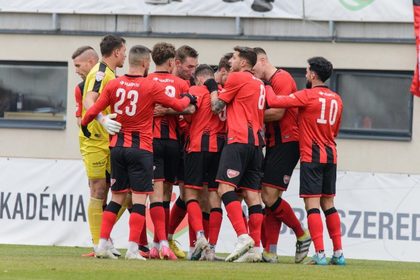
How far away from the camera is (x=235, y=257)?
1441cm

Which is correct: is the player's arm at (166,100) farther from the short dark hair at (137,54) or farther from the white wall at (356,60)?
the white wall at (356,60)

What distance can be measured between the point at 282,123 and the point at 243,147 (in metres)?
0.84

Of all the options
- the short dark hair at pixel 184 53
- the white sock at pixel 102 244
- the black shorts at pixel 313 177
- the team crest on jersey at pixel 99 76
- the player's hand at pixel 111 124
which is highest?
the short dark hair at pixel 184 53

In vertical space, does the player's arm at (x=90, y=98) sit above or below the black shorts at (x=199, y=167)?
above

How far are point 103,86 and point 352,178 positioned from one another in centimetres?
521

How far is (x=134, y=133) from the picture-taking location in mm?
14328

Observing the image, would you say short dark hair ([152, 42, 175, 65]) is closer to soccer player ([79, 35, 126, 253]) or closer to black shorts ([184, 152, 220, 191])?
soccer player ([79, 35, 126, 253])

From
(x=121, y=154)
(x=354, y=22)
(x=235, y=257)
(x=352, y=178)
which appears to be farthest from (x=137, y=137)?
(x=354, y=22)

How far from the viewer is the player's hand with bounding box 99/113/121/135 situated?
A: 14.1 m

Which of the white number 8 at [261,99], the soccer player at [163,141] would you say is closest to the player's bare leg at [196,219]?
the soccer player at [163,141]

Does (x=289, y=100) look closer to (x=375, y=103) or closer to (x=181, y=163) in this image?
(x=181, y=163)

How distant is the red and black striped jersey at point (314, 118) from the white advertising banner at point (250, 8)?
328 inches

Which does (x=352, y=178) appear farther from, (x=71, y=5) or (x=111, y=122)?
(x=71, y=5)

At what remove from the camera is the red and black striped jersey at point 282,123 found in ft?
50.0
